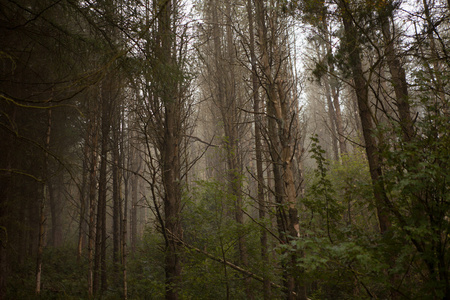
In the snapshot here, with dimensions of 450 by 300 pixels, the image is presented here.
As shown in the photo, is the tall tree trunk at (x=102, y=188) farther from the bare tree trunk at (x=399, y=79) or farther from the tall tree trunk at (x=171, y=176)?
the bare tree trunk at (x=399, y=79)

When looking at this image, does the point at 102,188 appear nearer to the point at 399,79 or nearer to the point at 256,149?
the point at 256,149

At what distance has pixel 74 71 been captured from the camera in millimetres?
4043

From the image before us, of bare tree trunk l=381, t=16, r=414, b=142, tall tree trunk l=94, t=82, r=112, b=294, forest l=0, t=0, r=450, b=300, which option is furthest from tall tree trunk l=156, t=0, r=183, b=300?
bare tree trunk l=381, t=16, r=414, b=142

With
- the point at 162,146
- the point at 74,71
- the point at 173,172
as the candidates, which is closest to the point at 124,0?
the point at 74,71

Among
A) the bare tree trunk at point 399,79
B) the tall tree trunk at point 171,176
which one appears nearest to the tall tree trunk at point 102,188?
the tall tree trunk at point 171,176

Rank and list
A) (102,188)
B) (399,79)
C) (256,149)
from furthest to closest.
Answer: (102,188) < (256,149) < (399,79)

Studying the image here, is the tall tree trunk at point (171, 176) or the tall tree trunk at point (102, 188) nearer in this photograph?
the tall tree trunk at point (171, 176)

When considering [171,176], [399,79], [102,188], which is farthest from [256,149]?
[102,188]

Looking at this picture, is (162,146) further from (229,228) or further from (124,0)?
(124,0)

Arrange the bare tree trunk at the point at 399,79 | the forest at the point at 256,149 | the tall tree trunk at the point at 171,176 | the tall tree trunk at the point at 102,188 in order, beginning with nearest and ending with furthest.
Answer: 1. the forest at the point at 256,149
2. the bare tree trunk at the point at 399,79
3. the tall tree trunk at the point at 171,176
4. the tall tree trunk at the point at 102,188

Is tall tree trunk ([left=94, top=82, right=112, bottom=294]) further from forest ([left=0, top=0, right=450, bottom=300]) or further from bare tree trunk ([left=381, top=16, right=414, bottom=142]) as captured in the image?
bare tree trunk ([left=381, top=16, right=414, bottom=142])

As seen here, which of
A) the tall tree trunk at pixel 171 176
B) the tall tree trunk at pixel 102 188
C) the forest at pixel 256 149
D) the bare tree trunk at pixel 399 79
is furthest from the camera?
the tall tree trunk at pixel 102 188

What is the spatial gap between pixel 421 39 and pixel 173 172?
5.05 m

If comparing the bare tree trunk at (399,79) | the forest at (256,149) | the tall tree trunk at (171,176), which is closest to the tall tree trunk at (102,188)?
the forest at (256,149)
